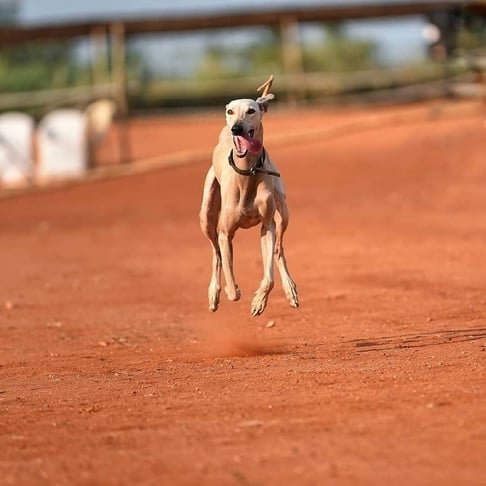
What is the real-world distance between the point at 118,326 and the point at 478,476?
569 centimetres

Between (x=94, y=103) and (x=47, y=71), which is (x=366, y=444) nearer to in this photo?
(x=94, y=103)

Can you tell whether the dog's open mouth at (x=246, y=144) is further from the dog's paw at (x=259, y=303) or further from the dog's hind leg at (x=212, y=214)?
the dog's paw at (x=259, y=303)

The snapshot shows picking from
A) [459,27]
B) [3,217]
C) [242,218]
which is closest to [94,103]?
[3,217]

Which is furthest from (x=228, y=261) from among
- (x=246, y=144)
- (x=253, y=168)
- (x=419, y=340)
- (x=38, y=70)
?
(x=38, y=70)

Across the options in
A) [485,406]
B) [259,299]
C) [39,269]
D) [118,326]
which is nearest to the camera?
[485,406]

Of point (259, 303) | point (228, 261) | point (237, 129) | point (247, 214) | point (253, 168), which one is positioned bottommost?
point (259, 303)

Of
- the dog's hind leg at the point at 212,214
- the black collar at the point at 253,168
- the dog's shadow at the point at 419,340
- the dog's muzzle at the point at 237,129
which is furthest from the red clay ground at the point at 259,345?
the dog's muzzle at the point at 237,129

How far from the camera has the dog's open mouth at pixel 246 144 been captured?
8.61m

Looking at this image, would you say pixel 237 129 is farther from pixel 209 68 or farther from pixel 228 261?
pixel 209 68

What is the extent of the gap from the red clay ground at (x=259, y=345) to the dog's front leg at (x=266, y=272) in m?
0.32

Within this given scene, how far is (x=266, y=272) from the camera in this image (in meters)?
8.83

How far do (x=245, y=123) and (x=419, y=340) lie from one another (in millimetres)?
1870

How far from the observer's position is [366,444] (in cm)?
573

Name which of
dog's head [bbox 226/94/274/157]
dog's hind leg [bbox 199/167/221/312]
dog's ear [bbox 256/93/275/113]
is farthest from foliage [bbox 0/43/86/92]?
dog's head [bbox 226/94/274/157]
